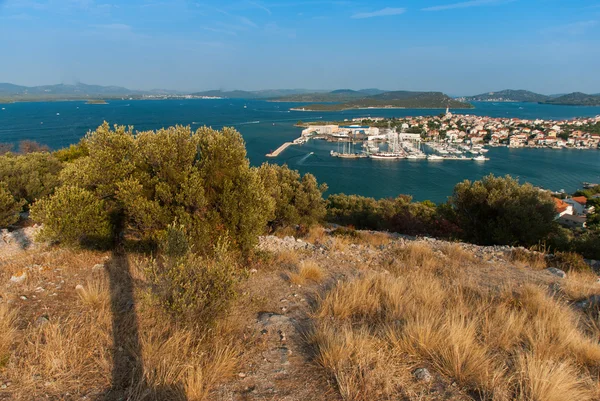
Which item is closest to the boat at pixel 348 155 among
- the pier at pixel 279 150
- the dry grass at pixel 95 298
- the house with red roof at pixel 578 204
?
the pier at pixel 279 150

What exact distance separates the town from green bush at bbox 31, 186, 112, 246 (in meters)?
55.0

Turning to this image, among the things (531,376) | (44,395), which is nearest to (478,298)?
(531,376)

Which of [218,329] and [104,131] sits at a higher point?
[104,131]

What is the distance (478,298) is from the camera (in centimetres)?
430

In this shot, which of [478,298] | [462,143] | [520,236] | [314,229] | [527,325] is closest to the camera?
[527,325]

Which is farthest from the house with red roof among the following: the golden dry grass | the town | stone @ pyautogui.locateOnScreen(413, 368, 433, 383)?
the golden dry grass

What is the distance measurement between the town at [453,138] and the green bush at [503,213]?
1850 inches

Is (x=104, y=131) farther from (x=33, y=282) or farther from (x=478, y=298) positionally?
(x=478, y=298)

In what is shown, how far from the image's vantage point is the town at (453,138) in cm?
6272

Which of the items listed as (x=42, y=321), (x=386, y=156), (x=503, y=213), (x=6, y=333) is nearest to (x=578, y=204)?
(x=503, y=213)

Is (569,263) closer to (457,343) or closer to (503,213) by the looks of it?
(503,213)

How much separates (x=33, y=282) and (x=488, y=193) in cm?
1307

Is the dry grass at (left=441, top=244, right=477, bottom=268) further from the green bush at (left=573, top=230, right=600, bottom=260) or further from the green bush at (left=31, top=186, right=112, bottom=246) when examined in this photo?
the green bush at (left=31, top=186, right=112, bottom=246)

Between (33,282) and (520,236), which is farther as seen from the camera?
(520,236)
